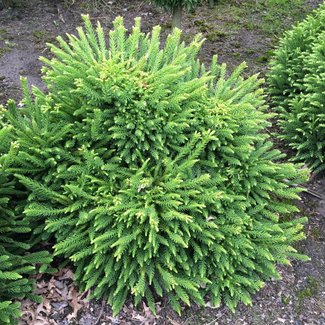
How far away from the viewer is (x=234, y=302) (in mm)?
3582

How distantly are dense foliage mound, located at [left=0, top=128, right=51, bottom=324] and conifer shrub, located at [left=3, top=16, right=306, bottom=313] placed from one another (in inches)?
5.0

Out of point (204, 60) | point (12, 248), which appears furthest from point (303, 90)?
point (12, 248)

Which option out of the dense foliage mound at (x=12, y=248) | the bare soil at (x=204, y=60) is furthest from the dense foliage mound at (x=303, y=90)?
the dense foliage mound at (x=12, y=248)

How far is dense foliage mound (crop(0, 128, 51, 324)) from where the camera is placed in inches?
118

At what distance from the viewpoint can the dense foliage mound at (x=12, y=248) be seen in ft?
9.84

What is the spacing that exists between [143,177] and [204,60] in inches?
135

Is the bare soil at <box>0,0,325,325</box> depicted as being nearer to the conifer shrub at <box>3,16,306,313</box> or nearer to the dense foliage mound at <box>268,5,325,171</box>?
the conifer shrub at <box>3,16,306,313</box>

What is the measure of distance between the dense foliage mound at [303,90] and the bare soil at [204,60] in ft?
1.57

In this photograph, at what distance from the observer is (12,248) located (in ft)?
10.8

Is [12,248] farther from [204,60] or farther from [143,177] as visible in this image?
[204,60]

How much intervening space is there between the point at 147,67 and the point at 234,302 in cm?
203

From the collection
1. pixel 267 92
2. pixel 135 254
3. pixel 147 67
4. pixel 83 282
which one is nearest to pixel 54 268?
pixel 83 282

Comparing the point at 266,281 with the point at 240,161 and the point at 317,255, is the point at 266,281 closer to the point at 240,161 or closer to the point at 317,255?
the point at 317,255

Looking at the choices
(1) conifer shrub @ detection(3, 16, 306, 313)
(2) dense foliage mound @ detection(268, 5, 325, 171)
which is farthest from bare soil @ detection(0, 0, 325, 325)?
(2) dense foliage mound @ detection(268, 5, 325, 171)
